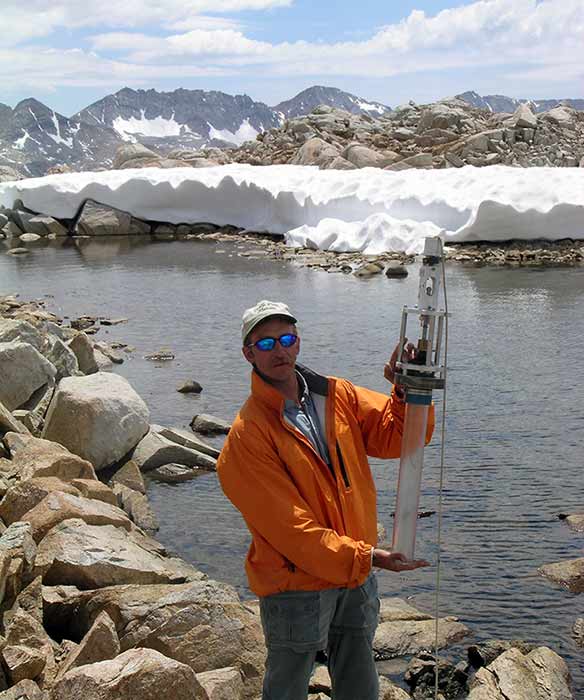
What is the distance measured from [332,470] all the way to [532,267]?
17396 millimetres

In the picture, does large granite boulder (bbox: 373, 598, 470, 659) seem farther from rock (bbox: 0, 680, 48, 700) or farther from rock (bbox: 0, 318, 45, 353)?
rock (bbox: 0, 318, 45, 353)

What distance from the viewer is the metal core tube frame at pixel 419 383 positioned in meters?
2.86

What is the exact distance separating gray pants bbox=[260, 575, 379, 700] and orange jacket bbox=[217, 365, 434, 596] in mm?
53

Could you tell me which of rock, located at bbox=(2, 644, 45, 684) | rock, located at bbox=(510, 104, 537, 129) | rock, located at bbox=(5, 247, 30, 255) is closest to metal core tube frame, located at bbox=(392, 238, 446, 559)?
rock, located at bbox=(2, 644, 45, 684)

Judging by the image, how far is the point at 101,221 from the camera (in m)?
28.7

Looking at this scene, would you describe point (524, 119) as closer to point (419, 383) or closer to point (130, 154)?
point (130, 154)

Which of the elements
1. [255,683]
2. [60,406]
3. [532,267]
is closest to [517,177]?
[532,267]

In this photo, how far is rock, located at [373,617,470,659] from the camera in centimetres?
485

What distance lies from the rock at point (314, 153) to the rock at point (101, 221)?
266 inches

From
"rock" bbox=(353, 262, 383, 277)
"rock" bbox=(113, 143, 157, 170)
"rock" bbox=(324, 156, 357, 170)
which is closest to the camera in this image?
"rock" bbox=(353, 262, 383, 277)

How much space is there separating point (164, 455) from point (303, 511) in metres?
5.23

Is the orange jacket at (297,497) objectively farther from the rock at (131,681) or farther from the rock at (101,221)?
the rock at (101,221)

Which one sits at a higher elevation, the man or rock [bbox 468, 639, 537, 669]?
the man

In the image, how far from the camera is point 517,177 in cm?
2255
